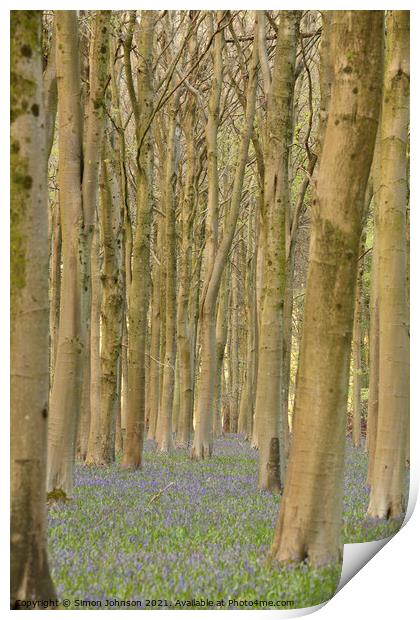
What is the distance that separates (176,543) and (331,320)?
8.35ft

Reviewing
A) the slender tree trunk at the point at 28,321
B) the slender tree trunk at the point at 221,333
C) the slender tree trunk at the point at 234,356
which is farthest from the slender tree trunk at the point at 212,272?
the slender tree trunk at the point at 234,356

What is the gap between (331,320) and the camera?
7199mm

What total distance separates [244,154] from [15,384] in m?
11.6

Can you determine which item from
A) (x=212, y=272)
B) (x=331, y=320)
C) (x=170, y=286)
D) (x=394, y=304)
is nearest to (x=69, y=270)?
(x=394, y=304)

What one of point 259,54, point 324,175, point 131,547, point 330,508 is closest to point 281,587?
point 330,508

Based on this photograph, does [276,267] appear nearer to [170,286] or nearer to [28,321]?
[170,286]

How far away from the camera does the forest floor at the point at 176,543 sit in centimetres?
641

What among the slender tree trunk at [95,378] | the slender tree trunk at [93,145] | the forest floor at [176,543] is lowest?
the forest floor at [176,543]

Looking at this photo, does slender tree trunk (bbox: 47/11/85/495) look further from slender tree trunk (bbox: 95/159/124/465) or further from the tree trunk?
the tree trunk

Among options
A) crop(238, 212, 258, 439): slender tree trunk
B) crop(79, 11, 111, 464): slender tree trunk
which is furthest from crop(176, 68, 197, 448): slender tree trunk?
crop(79, 11, 111, 464): slender tree trunk

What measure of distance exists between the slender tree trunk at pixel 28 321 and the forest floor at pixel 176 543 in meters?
0.63

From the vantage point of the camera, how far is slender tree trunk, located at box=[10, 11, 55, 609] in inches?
222

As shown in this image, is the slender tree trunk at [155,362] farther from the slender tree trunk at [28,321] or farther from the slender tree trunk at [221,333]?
the slender tree trunk at [28,321]

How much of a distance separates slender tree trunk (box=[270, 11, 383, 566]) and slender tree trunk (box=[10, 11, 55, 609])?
7.70 feet
